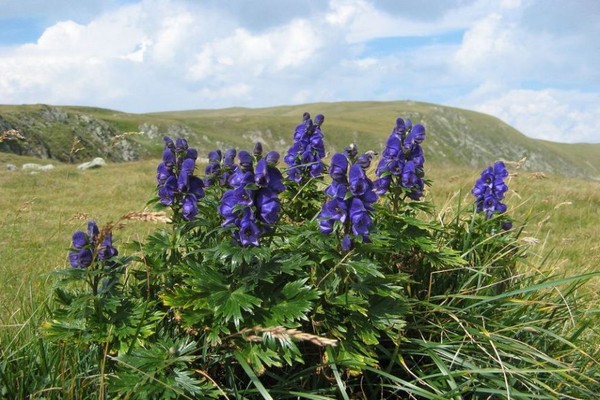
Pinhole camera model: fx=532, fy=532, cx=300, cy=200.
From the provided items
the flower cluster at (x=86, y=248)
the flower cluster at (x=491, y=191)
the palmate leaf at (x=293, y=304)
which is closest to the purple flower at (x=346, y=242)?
the palmate leaf at (x=293, y=304)

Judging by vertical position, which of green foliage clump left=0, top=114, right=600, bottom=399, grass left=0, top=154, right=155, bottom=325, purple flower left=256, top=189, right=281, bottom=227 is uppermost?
purple flower left=256, top=189, right=281, bottom=227

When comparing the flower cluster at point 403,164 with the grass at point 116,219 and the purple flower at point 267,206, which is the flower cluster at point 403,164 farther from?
the purple flower at point 267,206

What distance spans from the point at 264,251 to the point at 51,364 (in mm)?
1654

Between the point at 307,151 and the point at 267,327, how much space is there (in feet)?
7.90

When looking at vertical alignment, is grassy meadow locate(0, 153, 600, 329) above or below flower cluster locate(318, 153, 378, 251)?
below

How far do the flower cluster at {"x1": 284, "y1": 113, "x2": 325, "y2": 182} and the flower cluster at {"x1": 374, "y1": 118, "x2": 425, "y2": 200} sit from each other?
655mm

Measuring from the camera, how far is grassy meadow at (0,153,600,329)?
21.5 ft

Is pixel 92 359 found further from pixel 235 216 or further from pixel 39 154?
pixel 39 154

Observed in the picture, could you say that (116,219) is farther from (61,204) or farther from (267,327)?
(267,327)

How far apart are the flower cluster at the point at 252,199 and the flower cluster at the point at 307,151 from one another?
1.62 meters

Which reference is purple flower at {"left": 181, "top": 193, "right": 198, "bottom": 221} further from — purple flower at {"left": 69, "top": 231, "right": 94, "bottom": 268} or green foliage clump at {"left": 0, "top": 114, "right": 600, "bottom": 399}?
purple flower at {"left": 69, "top": 231, "right": 94, "bottom": 268}

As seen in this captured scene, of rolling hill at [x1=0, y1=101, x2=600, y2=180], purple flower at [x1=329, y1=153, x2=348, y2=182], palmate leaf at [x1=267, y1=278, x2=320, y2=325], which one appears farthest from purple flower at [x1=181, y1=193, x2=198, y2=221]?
rolling hill at [x1=0, y1=101, x2=600, y2=180]

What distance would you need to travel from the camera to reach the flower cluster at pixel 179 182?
12.5ft

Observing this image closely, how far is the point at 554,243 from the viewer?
35.4 ft
